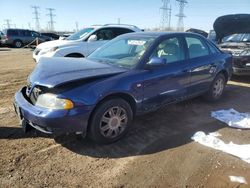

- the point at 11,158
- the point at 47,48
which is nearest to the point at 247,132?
the point at 11,158

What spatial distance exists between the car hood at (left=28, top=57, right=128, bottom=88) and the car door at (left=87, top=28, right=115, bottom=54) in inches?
177

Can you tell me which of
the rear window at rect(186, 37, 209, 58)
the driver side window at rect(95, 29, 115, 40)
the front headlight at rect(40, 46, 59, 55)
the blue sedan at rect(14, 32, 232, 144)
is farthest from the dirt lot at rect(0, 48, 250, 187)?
the driver side window at rect(95, 29, 115, 40)

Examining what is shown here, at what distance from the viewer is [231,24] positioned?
1094 cm

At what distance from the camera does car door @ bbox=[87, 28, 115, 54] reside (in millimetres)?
9007

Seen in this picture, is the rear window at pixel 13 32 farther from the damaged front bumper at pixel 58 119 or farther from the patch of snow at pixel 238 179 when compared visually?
the patch of snow at pixel 238 179

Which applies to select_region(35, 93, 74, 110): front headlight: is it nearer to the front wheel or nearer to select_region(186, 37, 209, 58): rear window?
select_region(186, 37, 209, 58): rear window

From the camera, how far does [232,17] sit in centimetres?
1088

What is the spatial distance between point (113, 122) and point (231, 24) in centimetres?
882

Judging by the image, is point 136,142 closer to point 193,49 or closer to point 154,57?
point 154,57

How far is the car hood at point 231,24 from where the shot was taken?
10.7 m

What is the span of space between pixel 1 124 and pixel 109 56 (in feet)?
7.12

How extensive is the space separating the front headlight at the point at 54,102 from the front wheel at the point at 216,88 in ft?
11.7

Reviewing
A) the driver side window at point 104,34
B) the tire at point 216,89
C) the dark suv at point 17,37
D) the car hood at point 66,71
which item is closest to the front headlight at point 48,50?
the driver side window at point 104,34

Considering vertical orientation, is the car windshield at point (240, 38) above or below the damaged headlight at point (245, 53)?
above
